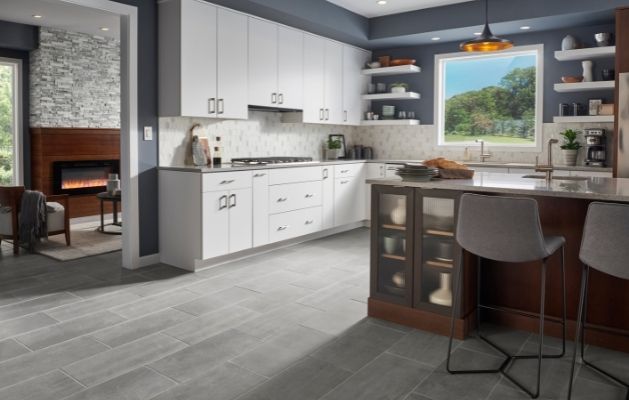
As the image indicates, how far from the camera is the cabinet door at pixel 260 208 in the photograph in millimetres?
5199

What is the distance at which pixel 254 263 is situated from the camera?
16.6 feet

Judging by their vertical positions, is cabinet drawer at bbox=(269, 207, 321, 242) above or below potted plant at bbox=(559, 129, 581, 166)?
below

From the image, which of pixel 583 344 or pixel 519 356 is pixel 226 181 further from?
pixel 583 344

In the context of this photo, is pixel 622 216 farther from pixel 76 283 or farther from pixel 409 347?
pixel 76 283

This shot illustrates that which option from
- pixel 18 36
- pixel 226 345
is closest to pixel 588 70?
A: pixel 226 345

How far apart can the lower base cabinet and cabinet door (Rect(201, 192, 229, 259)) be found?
69.9 inches

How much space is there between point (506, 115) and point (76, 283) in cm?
519

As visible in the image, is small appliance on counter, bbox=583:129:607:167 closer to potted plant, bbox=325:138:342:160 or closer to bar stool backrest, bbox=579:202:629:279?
potted plant, bbox=325:138:342:160

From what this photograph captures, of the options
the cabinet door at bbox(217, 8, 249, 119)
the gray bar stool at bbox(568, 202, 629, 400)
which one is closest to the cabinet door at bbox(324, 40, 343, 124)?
the cabinet door at bbox(217, 8, 249, 119)

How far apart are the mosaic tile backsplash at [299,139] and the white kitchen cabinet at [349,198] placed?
0.63m

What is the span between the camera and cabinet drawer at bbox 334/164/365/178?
648 centimetres

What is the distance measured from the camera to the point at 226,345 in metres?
3.06

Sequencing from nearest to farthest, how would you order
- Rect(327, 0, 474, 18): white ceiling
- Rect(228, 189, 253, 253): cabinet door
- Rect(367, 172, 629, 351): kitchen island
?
Rect(367, 172, 629, 351): kitchen island
Rect(228, 189, 253, 253): cabinet door
Rect(327, 0, 474, 18): white ceiling

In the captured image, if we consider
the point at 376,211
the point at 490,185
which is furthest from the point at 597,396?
the point at 376,211
